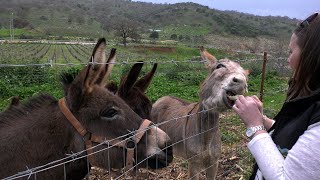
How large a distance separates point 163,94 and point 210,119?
10.2 meters

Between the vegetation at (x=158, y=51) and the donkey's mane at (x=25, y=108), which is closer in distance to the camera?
the donkey's mane at (x=25, y=108)

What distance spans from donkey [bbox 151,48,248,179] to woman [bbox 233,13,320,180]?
203cm

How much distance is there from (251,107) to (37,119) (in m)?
1.85

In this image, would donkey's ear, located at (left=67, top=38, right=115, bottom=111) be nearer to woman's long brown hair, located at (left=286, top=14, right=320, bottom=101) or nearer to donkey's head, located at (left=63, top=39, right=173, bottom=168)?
donkey's head, located at (left=63, top=39, right=173, bottom=168)

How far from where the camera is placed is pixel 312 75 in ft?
6.63

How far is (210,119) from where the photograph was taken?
16.4 ft

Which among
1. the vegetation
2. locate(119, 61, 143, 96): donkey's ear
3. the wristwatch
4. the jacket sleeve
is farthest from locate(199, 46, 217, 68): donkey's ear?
the jacket sleeve

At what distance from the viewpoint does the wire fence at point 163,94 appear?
3014 millimetres

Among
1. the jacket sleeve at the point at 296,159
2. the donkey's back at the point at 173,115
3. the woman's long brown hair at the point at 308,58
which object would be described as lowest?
the donkey's back at the point at 173,115

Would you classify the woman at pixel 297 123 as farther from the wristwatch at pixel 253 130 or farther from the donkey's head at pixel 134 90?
the donkey's head at pixel 134 90

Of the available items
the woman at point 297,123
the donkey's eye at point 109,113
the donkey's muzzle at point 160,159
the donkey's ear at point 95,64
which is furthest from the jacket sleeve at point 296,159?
the donkey's ear at point 95,64

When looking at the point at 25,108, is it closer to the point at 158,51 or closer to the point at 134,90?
the point at 134,90

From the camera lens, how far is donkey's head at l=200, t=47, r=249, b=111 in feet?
13.9

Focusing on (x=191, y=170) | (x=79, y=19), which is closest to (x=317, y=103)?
(x=191, y=170)
